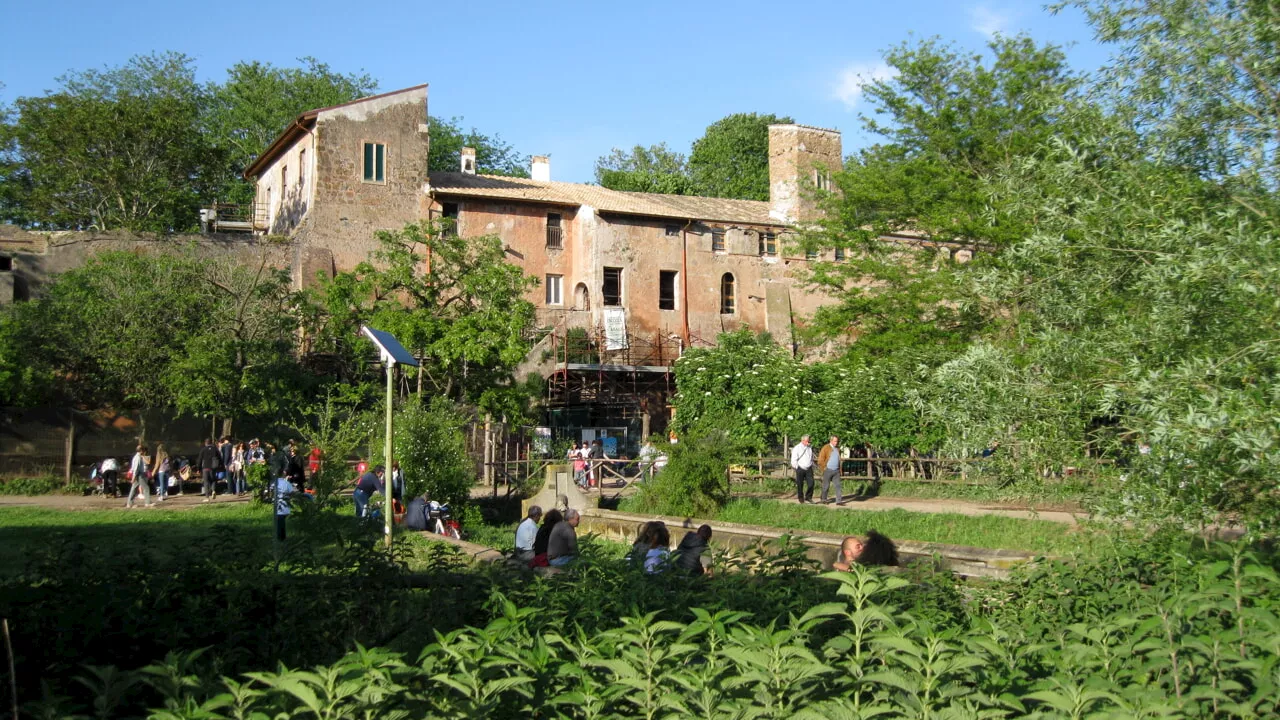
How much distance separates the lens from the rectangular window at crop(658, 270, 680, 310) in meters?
40.4

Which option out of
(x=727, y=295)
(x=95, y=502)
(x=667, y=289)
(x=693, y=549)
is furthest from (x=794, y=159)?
(x=693, y=549)

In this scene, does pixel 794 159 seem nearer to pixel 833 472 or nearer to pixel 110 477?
pixel 833 472

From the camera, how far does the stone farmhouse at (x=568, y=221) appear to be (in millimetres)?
Answer: 35469

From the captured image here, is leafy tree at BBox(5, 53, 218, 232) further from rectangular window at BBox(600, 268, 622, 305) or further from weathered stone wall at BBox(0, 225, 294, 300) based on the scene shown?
rectangular window at BBox(600, 268, 622, 305)

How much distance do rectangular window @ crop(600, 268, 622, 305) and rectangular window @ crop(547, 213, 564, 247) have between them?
2.02 metres

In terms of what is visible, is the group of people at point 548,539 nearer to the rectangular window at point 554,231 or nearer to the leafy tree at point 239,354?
the leafy tree at point 239,354

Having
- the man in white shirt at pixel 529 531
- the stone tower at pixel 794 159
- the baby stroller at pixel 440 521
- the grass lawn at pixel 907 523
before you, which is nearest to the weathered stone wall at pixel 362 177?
the stone tower at pixel 794 159

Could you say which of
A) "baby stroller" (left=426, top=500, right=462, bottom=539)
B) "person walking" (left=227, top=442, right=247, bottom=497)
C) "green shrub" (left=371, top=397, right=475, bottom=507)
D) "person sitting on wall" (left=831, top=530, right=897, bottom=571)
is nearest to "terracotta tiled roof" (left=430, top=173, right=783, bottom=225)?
"person walking" (left=227, top=442, right=247, bottom=497)

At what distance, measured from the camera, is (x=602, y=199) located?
1602 inches

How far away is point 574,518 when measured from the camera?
1174 centimetres

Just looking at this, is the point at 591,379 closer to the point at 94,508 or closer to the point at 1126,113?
the point at 94,508

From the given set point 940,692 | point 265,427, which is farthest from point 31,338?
point 940,692

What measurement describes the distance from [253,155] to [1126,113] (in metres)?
46.8

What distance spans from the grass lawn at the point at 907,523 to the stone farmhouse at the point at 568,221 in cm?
1647
